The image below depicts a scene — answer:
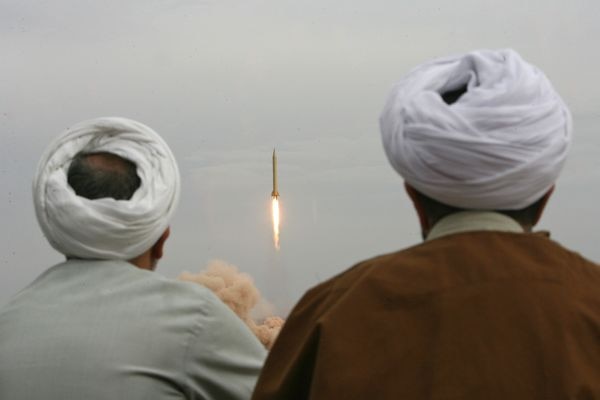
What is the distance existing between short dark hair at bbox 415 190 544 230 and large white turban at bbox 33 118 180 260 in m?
1.61

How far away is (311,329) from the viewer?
3.99 meters

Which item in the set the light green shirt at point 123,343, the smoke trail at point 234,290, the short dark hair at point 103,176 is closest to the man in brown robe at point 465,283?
the light green shirt at point 123,343

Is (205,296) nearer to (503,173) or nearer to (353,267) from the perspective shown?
(353,267)

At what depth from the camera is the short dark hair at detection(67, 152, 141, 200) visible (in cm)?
534

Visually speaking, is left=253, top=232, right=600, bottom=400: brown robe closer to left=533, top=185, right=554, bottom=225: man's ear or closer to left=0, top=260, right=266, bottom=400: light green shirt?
left=533, top=185, right=554, bottom=225: man's ear

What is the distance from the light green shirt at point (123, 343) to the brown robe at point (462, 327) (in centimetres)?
103

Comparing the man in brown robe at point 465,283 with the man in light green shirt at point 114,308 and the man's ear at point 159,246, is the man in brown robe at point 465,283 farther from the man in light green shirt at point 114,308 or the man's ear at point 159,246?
the man's ear at point 159,246

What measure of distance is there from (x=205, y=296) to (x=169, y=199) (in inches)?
23.7

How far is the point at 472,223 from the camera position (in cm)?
407

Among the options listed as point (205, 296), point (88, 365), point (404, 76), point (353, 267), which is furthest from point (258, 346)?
point (404, 76)

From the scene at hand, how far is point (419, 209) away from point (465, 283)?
1.70 ft

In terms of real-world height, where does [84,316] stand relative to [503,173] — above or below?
below

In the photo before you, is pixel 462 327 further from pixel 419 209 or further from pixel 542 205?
pixel 542 205

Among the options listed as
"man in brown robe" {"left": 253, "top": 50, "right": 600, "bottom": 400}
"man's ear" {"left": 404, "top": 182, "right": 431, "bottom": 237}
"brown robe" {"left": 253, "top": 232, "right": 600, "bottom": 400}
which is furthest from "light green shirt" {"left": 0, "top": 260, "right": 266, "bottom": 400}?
"man's ear" {"left": 404, "top": 182, "right": 431, "bottom": 237}
